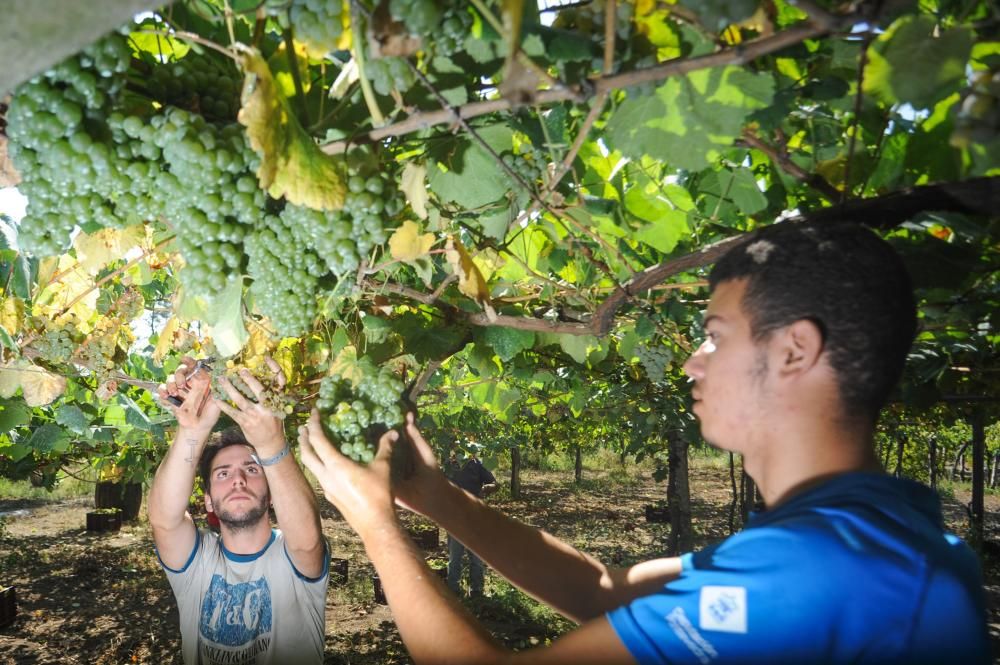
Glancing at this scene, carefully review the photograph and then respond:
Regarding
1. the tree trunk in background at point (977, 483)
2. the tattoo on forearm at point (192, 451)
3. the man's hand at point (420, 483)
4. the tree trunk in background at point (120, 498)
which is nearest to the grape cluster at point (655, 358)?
the man's hand at point (420, 483)

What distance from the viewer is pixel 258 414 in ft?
7.41

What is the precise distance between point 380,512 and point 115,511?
12717mm

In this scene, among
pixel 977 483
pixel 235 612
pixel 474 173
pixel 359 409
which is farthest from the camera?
pixel 977 483

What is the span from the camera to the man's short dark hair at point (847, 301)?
1197mm

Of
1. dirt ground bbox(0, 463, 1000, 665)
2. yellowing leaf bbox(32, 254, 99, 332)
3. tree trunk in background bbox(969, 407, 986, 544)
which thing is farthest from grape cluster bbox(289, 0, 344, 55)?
tree trunk in background bbox(969, 407, 986, 544)

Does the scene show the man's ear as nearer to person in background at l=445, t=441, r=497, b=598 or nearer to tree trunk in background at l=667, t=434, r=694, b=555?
tree trunk in background at l=667, t=434, r=694, b=555

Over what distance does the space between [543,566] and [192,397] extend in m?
1.62

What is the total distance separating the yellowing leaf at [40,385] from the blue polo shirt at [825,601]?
2914 mm

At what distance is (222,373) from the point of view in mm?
2152

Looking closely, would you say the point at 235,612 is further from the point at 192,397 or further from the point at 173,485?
the point at 192,397

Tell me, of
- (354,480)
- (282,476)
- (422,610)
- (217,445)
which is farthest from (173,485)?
(422,610)

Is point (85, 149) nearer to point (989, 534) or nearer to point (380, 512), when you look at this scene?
point (380, 512)

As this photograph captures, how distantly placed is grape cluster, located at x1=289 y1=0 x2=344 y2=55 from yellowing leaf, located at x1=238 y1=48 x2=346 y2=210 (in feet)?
0.26

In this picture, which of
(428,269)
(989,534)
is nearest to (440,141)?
(428,269)
